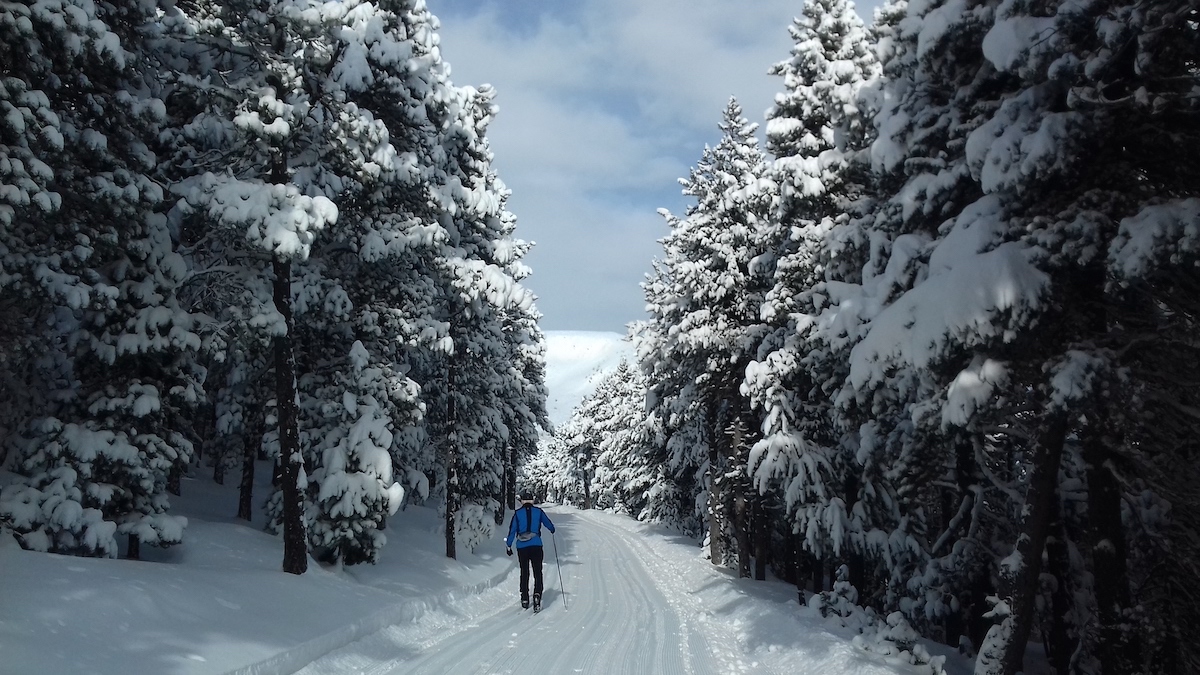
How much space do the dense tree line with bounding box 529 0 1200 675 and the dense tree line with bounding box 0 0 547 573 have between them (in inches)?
337

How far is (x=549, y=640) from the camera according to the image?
1101 cm

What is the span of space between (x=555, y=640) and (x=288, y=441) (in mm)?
6017

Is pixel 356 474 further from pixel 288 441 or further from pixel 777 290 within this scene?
pixel 777 290

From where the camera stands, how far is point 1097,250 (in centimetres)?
681

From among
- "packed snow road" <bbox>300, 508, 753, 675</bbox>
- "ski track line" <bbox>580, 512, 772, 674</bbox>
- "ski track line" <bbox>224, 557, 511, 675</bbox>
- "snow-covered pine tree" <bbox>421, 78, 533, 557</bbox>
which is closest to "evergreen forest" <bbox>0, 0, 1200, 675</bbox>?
"snow-covered pine tree" <bbox>421, 78, 533, 557</bbox>

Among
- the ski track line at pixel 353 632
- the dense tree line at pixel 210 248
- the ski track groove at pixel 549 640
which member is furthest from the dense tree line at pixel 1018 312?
the dense tree line at pixel 210 248

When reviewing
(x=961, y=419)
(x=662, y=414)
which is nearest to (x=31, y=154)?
(x=961, y=419)

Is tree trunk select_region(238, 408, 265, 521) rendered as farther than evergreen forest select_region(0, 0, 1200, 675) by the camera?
Yes

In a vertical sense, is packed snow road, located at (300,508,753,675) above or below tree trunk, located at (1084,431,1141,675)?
below

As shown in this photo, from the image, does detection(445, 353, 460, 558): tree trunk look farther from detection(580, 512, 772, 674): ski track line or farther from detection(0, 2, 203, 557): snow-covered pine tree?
detection(0, 2, 203, 557): snow-covered pine tree

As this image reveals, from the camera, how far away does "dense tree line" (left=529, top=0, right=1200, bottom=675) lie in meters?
6.66

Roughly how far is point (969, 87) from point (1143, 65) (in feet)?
7.20

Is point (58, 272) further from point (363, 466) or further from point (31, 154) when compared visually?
point (363, 466)

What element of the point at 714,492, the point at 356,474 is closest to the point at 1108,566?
the point at 356,474
